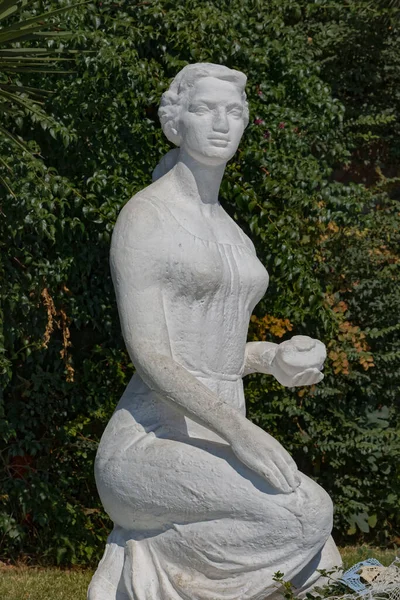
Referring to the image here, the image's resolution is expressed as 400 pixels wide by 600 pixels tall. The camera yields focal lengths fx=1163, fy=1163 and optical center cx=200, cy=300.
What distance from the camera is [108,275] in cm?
680

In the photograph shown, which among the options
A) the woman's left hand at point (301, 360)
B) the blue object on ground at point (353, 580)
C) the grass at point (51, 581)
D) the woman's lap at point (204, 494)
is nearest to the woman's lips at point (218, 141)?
the woman's left hand at point (301, 360)

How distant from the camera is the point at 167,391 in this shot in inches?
Result: 146

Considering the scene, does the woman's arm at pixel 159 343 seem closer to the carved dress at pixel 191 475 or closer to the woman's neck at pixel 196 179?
the carved dress at pixel 191 475

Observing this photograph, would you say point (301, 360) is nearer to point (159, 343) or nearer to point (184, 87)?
point (159, 343)

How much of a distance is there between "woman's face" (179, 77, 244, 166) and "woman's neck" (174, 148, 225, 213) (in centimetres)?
5

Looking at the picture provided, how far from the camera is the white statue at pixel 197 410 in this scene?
3592 mm

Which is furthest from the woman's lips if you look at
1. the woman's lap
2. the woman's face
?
the woman's lap

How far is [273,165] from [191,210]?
260 cm

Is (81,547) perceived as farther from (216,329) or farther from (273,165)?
(216,329)

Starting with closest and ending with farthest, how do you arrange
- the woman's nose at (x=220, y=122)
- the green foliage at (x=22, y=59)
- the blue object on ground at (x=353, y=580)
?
1. the blue object on ground at (x=353, y=580)
2. the woman's nose at (x=220, y=122)
3. the green foliage at (x=22, y=59)

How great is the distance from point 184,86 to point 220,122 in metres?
0.20

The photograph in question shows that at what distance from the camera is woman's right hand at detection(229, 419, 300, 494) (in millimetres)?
3561

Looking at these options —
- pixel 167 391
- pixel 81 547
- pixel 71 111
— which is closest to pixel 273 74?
pixel 71 111

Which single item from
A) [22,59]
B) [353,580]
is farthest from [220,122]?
[22,59]
